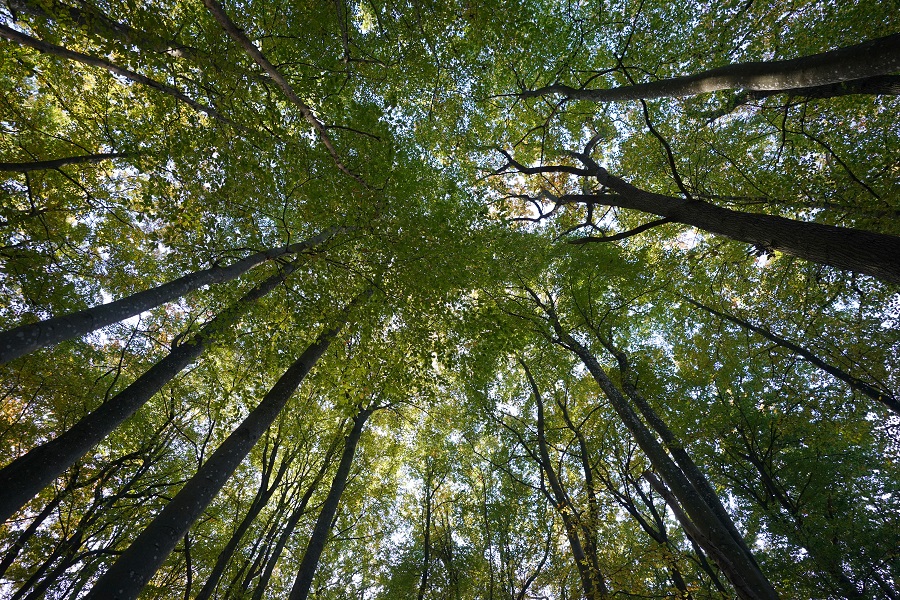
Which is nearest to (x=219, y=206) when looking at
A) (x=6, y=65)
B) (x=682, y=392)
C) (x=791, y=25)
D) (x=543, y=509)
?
(x=6, y=65)

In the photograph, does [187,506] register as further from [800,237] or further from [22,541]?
[800,237]

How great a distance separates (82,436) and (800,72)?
32.4 ft

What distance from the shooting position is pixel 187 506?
4316 millimetres

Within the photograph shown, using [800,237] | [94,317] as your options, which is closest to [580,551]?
[800,237]

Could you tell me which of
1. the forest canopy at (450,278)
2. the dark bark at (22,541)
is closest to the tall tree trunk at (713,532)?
the forest canopy at (450,278)

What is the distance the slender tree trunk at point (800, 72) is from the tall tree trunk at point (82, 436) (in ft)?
20.4

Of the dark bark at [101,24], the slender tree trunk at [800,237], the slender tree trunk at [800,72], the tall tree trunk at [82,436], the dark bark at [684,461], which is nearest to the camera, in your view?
the slender tree trunk at [800,72]

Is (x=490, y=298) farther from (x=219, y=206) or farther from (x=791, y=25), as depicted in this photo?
(x=791, y=25)

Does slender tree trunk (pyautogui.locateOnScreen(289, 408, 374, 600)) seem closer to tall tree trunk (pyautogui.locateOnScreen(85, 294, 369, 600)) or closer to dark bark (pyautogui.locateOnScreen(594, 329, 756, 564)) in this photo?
tall tree trunk (pyautogui.locateOnScreen(85, 294, 369, 600))

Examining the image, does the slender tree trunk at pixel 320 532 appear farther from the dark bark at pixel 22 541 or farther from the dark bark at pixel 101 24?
the dark bark at pixel 101 24

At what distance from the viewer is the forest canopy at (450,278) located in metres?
4.89

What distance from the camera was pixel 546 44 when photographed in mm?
8594

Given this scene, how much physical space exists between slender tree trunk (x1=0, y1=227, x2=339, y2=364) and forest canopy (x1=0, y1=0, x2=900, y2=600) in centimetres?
5

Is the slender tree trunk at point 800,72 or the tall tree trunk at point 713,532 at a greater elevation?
the slender tree trunk at point 800,72
